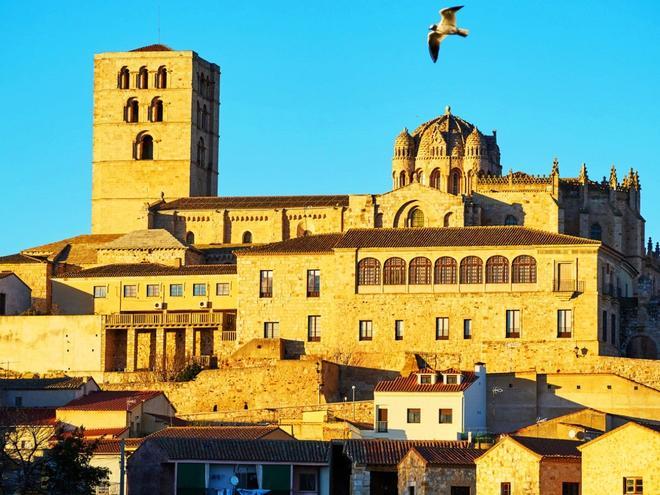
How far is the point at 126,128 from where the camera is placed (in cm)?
12175

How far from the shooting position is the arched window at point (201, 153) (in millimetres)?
123375

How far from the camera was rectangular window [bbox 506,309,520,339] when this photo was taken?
85812 mm

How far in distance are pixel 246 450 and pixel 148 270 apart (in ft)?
94.6

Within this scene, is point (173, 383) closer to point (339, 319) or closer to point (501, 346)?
point (339, 319)

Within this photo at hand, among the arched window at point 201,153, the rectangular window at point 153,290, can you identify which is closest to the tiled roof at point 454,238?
the rectangular window at point 153,290

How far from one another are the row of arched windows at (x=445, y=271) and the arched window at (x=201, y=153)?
36.6 m

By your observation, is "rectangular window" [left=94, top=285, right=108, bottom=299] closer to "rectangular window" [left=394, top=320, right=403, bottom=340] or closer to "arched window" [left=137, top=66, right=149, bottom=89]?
"rectangular window" [left=394, top=320, right=403, bottom=340]

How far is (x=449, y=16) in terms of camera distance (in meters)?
42.6

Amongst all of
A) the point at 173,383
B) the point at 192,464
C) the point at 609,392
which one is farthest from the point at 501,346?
the point at 192,464

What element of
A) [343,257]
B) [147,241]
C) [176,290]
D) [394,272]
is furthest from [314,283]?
[147,241]

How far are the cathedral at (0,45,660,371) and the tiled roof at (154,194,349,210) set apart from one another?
165 mm

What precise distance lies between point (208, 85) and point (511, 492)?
67.5m

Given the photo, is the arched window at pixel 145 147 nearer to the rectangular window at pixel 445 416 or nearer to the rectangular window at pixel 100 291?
the rectangular window at pixel 100 291

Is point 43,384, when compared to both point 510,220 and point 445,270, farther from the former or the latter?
point 510,220
